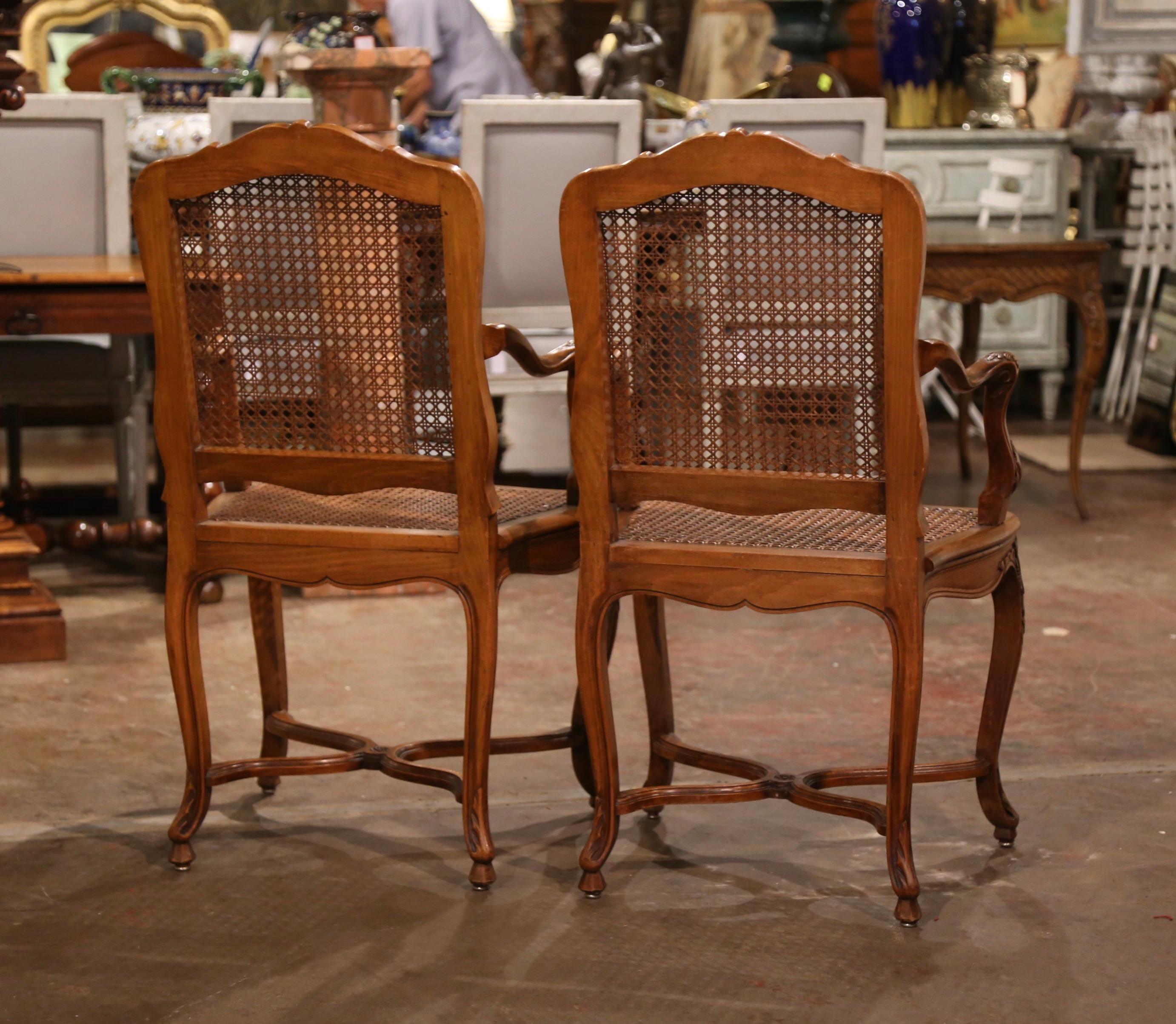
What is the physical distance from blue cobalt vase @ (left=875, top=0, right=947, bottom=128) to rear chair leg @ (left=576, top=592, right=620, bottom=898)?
14.6 feet

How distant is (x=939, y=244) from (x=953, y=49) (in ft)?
7.32

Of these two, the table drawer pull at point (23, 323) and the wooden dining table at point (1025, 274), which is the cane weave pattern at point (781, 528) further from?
the wooden dining table at point (1025, 274)

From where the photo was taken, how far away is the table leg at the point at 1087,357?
14.7 feet

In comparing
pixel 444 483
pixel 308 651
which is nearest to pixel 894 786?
pixel 444 483

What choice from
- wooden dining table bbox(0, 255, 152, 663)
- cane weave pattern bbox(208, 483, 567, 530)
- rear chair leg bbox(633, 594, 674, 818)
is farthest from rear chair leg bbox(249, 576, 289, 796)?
wooden dining table bbox(0, 255, 152, 663)

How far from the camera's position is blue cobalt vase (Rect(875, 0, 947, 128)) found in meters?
6.20

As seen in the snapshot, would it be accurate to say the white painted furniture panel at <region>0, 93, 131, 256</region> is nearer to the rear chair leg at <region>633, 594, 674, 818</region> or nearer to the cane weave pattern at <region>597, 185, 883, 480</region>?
the rear chair leg at <region>633, 594, 674, 818</region>

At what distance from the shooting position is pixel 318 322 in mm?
2260

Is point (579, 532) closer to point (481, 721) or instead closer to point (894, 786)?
point (481, 721)

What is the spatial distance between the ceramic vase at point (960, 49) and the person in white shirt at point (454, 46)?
5.43ft

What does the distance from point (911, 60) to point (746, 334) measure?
4.50m

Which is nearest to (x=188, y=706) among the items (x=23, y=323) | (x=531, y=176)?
(x=23, y=323)

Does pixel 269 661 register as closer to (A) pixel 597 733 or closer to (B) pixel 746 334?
(A) pixel 597 733

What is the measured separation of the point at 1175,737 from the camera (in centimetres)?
291
